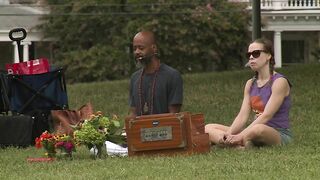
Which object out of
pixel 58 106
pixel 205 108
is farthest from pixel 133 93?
pixel 205 108

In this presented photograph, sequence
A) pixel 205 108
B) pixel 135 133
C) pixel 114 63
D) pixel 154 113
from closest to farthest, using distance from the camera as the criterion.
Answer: pixel 135 133, pixel 154 113, pixel 205 108, pixel 114 63

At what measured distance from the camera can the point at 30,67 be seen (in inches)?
401

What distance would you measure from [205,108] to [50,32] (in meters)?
20.4

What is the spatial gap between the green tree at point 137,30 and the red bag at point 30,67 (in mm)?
19199

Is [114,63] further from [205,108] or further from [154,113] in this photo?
[154,113]

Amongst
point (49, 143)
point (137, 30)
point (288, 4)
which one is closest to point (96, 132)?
point (49, 143)

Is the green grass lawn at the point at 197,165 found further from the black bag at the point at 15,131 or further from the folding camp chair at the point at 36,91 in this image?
the folding camp chair at the point at 36,91

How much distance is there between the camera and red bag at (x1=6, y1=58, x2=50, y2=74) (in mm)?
10055

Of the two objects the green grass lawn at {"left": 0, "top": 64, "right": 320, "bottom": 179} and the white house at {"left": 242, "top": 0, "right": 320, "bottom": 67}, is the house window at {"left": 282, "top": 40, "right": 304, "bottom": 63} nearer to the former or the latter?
the white house at {"left": 242, "top": 0, "right": 320, "bottom": 67}

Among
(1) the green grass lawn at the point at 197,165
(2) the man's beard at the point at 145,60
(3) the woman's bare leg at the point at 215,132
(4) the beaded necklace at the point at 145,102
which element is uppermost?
(2) the man's beard at the point at 145,60

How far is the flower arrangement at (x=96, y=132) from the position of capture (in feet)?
23.8

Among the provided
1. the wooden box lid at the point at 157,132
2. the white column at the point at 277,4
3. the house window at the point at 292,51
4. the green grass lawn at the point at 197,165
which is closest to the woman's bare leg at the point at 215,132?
the green grass lawn at the point at 197,165

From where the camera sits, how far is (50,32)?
32688 mm

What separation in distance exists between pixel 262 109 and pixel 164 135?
1326 mm
